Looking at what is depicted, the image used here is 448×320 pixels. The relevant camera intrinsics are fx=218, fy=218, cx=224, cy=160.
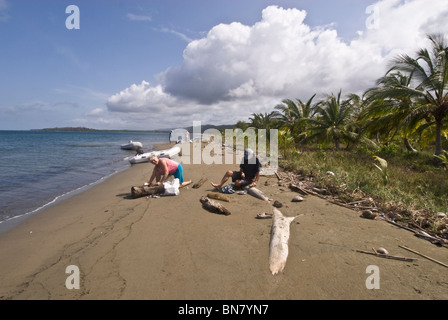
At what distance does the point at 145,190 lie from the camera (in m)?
6.46

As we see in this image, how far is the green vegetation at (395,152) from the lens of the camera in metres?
5.21

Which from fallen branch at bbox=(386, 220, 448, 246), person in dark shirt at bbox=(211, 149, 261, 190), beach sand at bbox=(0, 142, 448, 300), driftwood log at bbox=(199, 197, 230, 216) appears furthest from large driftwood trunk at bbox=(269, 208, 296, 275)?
person in dark shirt at bbox=(211, 149, 261, 190)

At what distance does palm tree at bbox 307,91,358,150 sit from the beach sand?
11.6 metres

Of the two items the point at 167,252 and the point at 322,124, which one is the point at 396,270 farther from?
the point at 322,124

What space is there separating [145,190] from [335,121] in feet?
47.4

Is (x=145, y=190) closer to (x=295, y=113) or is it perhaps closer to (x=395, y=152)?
(x=395, y=152)

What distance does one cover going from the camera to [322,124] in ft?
53.0

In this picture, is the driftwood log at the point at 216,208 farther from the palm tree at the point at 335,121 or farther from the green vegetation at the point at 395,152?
the palm tree at the point at 335,121

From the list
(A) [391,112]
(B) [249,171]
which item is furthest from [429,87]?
(B) [249,171]

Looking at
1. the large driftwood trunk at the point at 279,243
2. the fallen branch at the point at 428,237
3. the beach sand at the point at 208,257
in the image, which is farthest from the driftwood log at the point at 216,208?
the fallen branch at the point at 428,237

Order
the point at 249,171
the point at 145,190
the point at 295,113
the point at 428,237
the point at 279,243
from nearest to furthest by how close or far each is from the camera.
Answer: the point at 279,243 → the point at 428,237 → the point at 145,190 → the point at 249,171 → the point at 295,113

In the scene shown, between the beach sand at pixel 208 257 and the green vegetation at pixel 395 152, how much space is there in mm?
1095

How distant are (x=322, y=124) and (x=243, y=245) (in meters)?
14.9

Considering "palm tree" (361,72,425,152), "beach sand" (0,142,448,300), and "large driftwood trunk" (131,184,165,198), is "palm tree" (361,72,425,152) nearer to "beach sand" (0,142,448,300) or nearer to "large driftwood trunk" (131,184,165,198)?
"beach sand" (0,142,448,300)
